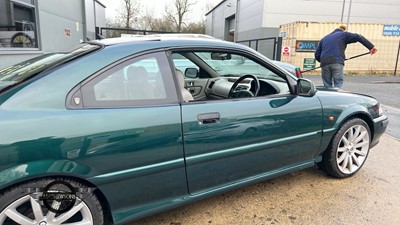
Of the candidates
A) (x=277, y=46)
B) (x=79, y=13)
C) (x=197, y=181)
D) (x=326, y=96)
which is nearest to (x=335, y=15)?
(x=277, y=46)

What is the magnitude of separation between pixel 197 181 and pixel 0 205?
1.28m

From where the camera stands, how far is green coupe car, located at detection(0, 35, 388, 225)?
1693 millimetres

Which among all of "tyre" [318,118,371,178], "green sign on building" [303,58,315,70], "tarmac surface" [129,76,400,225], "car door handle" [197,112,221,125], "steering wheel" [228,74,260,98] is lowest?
"tarmac surface" [129,76,400,225]

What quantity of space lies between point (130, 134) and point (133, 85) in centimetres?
38

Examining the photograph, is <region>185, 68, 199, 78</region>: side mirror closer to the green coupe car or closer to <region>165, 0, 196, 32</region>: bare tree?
the green coupe car

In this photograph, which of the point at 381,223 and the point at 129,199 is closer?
the point at 129,199

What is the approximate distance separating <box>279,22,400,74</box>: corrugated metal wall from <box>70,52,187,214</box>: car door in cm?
1458

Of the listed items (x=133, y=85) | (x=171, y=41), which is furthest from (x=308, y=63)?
(x=133, y=85)

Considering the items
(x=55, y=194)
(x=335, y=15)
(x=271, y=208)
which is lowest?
(x=271, y=208)

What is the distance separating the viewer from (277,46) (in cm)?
1508

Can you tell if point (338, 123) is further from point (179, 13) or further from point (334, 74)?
point (179, 13)

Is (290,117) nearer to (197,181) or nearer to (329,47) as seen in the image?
(197,181)

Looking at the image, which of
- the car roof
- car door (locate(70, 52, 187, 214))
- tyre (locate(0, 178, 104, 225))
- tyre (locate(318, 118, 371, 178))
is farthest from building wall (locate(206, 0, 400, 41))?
tyre (locate(0, 178, 104, 225))

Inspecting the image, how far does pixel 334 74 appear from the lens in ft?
19.3
